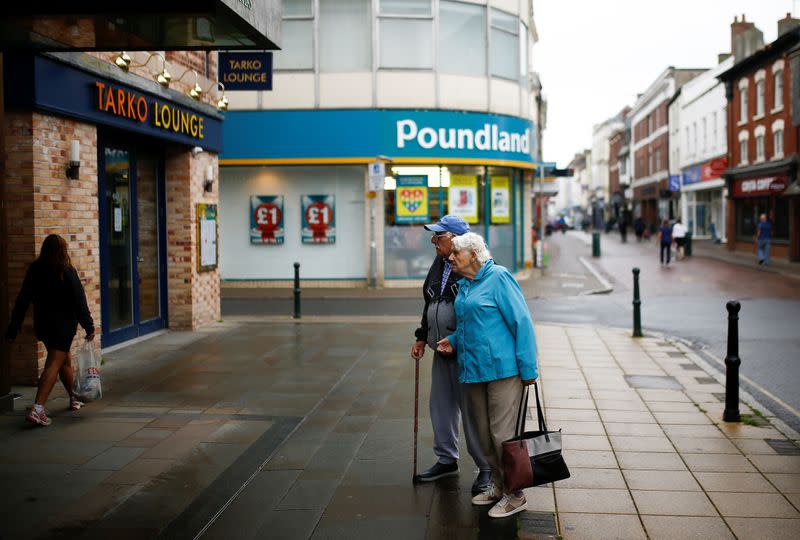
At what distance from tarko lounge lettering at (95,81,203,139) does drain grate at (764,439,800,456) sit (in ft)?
27.0

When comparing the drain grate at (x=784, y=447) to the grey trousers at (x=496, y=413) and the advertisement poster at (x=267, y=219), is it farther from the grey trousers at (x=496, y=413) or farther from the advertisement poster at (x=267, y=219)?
the advertisement poster at (x=267, y=219)

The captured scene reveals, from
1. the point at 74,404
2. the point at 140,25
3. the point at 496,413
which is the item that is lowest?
the point at 74,404

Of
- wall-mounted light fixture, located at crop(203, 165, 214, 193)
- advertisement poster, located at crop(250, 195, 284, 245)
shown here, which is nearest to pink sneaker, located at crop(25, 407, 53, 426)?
wall-mounted light fixture, located at crop(203, 165, 214, 193)

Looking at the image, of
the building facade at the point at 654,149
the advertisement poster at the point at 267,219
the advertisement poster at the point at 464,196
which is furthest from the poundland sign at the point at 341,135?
the building facade at the point at 654,149

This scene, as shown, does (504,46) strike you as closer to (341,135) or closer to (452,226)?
(341,135)

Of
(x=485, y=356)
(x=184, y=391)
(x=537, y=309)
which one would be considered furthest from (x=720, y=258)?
(x=485, y=356)

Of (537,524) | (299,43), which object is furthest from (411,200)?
(537,524)

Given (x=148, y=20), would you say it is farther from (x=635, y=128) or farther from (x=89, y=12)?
(x=635, y=128)

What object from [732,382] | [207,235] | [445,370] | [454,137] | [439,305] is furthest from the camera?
[454,137]

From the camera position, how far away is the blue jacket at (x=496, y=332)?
5277mm

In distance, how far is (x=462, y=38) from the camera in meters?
24.0

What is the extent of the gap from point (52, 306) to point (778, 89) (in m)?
34.1

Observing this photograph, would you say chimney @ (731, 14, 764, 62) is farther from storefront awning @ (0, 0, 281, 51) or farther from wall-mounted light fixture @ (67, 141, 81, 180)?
storefront awning @ (0, 0, 281, 51)

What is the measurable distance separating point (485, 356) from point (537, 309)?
44.0 ft
